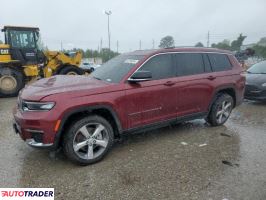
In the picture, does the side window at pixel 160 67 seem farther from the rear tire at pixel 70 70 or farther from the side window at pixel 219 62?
the rear tire at pixel 70 70

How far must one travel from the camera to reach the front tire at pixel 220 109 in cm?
586

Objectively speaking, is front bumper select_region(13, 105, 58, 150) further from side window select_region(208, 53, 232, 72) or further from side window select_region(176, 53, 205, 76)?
side window select_region(208, 53, 232, 72)

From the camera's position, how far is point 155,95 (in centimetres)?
463

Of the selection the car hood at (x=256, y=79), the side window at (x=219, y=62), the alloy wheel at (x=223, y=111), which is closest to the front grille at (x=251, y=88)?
the car hood at (x=256, y=79)

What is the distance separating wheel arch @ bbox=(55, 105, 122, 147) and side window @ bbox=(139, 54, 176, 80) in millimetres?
1034

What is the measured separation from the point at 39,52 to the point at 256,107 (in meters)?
9.40

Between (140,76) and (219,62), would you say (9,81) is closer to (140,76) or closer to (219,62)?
(140,76)

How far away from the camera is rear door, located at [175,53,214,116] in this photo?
5074 mm

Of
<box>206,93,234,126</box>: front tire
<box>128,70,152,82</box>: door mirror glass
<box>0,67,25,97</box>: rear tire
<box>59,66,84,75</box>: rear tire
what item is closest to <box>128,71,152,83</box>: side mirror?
<box>128,70,152,82</box>: door mirror glass

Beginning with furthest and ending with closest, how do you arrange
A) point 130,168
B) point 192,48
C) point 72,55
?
point 72,55
point 192,48
point 130,168

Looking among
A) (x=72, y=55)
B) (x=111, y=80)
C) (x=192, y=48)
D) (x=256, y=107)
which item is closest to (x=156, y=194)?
(x=111, y=80)

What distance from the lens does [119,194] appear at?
3309 mm

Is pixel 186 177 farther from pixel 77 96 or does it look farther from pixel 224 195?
pixel 77 96

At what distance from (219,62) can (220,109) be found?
3.56 feet
